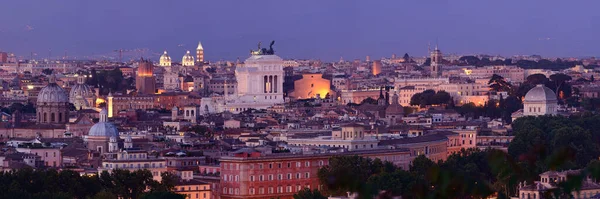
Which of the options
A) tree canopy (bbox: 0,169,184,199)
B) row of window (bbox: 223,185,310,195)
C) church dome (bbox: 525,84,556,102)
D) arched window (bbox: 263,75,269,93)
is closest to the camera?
tree canopy (bbox: 0,169,184,199)

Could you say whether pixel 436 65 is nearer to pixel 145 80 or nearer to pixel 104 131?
pixel 145 80

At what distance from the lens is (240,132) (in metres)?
67.9

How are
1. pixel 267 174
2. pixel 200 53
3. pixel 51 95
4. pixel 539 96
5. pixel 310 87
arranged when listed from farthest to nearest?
pixel 200 53, pixel 310 87, pixel 539 96, pixel 51 95, pixel 267 174

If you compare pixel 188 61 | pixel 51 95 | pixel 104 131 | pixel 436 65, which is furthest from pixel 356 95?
pixel 188 61

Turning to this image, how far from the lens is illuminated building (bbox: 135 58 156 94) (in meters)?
117

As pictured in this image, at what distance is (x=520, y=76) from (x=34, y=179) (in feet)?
309

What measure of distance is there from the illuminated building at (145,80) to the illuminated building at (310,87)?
979cm

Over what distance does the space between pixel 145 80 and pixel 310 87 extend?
11.8 metres

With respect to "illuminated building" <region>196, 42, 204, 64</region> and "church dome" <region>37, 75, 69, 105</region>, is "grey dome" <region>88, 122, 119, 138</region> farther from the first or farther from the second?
"illuminated building" <region>196, 42, 204, 64</region>

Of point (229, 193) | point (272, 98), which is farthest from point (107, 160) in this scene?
point (272, 98)

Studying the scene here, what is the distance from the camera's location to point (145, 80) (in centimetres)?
11869

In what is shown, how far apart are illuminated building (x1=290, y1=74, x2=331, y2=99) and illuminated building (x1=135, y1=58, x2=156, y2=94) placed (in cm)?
979

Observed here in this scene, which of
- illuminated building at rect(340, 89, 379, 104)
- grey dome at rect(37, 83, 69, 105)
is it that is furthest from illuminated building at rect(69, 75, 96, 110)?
grey dome at rect(37, 83, 69, 105)

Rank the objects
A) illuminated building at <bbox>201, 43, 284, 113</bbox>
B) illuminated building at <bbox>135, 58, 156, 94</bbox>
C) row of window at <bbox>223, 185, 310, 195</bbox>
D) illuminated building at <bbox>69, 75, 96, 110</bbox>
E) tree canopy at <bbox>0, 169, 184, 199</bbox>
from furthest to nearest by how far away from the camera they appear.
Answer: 1. illuminated building at <bbox>135, 58, 156, 94</bbox>
2. illuminated building at <bbox>69, 75, 96, 110</bbox>
3. illuminated building at <bbox>201, 43, 284, 113</bbox>
4. row of window at <bbox>223, 185, 310, 195</bbox>
5. tree canopy at <bbox>0, 169, 184, 199</bbox>
